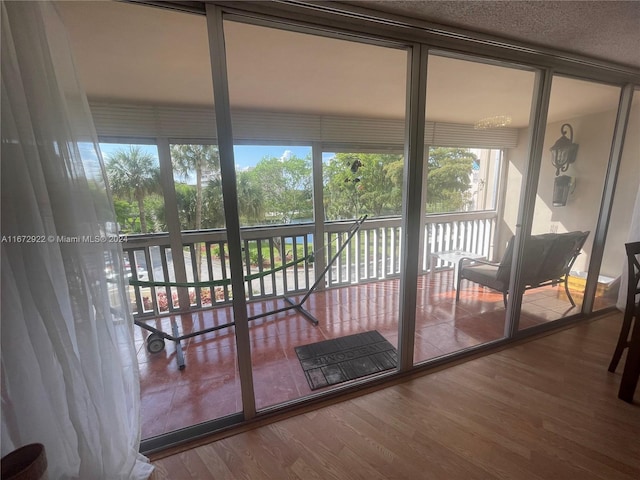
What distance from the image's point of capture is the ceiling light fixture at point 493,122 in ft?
11.4

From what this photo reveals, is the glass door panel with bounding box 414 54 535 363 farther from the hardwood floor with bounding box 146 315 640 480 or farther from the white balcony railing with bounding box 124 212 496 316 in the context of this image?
the hardwood floor with bounding box 146 315 640 480

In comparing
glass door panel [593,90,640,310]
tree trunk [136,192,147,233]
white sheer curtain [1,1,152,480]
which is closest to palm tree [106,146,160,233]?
tree trunk [136,192,147,233]

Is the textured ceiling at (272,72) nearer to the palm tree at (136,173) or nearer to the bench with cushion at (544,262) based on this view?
the palm tree at (136,173)

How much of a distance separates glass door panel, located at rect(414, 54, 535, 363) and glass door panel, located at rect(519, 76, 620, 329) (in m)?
0.28

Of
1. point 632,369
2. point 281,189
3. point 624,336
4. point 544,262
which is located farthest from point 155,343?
point 544,262

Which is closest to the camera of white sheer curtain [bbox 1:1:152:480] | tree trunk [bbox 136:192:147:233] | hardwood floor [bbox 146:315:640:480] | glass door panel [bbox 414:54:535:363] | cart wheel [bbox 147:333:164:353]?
white sheer curtain [bbox 1:1:152:480]

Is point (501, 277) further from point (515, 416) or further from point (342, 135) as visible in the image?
point (342, 135)

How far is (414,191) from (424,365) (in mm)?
1280

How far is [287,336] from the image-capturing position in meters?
2.41

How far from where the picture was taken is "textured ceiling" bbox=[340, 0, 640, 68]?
1.27 metres

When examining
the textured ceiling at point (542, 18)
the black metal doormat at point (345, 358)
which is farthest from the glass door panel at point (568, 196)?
the black metal doormat at point (345, 358)

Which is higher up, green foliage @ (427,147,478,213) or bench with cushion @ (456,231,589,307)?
green foliage @ (427,147,478,213)

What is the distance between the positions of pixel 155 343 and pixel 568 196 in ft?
15.1

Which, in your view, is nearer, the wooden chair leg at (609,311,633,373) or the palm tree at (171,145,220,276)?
the wooden chair leg at (609,311,633,373)
